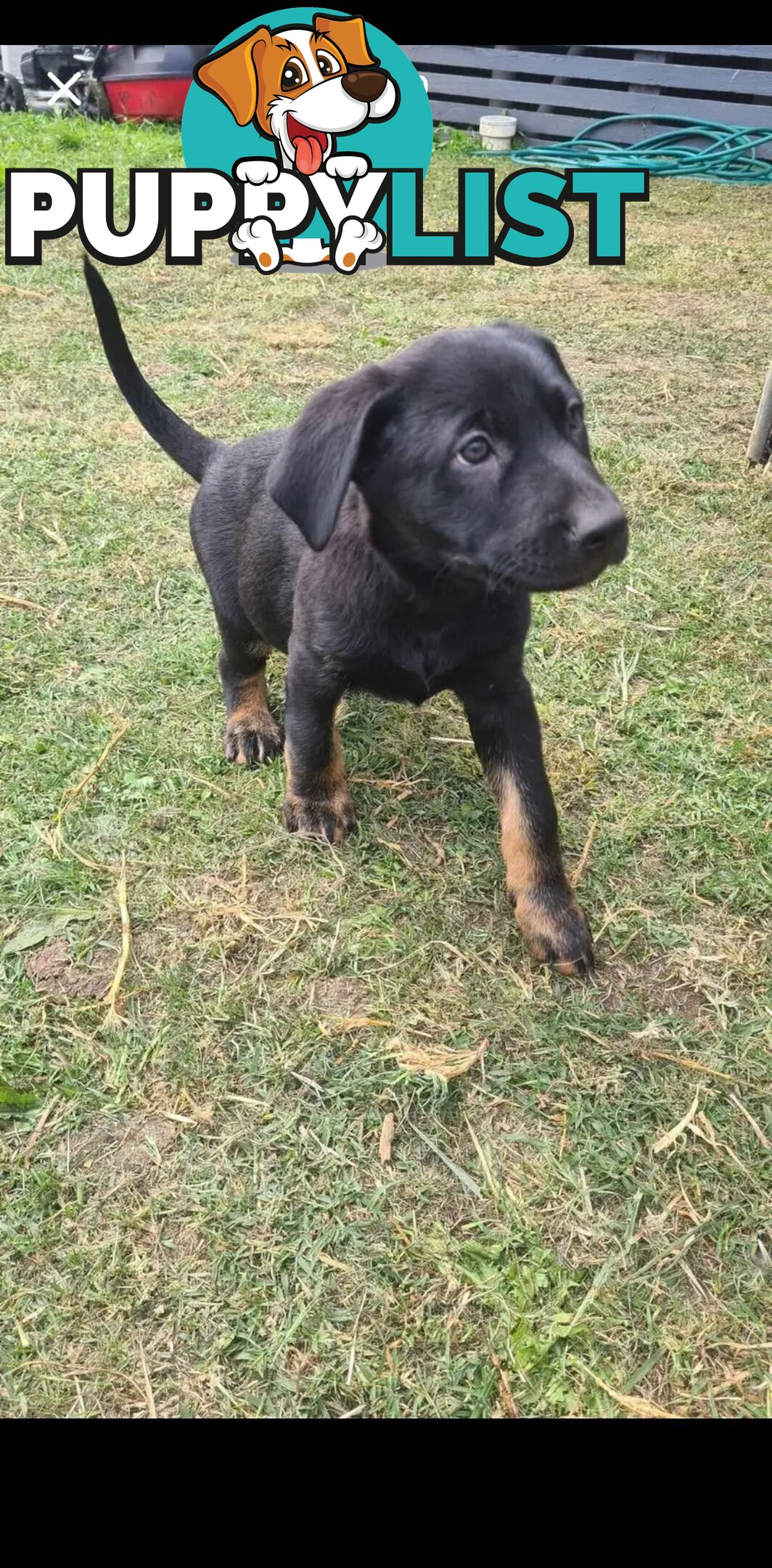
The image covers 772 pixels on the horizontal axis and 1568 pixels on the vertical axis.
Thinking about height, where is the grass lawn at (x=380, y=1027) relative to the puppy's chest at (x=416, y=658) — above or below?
below

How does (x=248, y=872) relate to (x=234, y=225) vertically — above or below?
below

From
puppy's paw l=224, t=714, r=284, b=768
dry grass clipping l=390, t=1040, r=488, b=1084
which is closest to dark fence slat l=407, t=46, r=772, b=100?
puppy's paw l=224, t=714, r=284, b=768

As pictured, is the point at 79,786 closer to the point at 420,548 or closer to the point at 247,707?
the point at 247,707

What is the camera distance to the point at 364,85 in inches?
413

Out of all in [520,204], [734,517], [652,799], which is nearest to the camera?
[652,799]

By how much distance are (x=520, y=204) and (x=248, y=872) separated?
29.8 feet

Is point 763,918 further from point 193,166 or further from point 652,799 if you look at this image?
point 193,166

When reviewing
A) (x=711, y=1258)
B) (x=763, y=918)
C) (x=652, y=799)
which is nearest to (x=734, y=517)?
(x=652, y=799)

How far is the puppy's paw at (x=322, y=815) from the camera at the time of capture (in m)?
3.32

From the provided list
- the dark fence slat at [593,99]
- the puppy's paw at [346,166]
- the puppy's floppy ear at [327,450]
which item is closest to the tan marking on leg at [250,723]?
the puppy's floppy ear at [327,450]

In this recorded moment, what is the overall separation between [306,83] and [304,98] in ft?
0.42

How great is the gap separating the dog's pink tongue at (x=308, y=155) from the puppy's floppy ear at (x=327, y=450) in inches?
331

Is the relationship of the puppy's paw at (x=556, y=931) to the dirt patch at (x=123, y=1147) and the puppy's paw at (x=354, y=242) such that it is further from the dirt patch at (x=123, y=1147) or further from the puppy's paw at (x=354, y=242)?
the puppy's paw at (x=354, y=242)

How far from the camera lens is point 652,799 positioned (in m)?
3.51
